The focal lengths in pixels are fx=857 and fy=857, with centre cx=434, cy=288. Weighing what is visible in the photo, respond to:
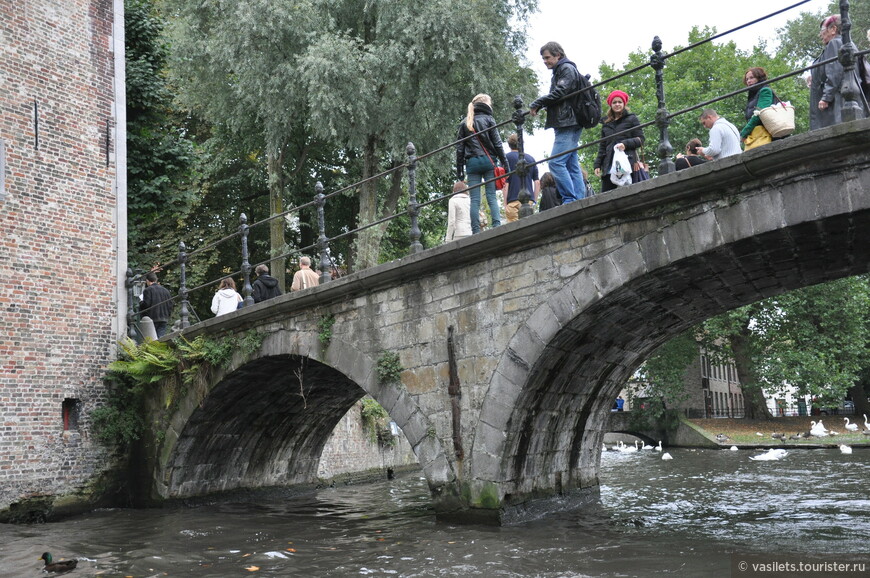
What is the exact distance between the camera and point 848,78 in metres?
6.21

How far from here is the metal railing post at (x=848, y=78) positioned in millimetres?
6062

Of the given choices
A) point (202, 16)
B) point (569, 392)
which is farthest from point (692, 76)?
point (569, 392)

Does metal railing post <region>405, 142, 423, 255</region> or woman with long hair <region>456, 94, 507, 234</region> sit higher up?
woman with long hair <region>456, 94, 507, 234</region>

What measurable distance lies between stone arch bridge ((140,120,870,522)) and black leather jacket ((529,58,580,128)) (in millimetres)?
1183

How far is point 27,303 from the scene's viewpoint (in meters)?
11.6

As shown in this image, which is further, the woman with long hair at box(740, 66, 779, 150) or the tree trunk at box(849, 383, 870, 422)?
the tree trunk at box(849, 383, 870, 422)

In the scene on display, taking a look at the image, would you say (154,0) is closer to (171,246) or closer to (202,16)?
(202,16)

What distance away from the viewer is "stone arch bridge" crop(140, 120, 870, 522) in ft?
21.7

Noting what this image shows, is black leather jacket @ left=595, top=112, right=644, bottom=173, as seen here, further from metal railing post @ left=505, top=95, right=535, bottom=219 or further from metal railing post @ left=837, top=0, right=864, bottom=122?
metal railing post @ left=837, top=0, right=864, bottom=122

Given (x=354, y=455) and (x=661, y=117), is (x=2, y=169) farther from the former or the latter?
(x=661, y=117)

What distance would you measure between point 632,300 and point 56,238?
8.33m

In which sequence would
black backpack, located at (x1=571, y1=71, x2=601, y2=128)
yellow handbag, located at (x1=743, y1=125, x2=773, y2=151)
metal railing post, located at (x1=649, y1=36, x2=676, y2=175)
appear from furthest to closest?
1. black backpack, located at (x1=571, y1=71, x2=601, y2=128)
2. yellow handbag, located at (x1=743, y1=125, x2=773, y2=151)
3. metal railing post, located at (x1=649, y1=36, x2=676, y2=175)

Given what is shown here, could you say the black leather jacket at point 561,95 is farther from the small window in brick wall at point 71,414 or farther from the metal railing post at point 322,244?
the small window in brick wall at point 71,414

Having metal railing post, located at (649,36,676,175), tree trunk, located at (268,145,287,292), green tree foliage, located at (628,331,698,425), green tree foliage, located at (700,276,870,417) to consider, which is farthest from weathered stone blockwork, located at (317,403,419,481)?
green tree foliage, located at (700,276,870,417)
